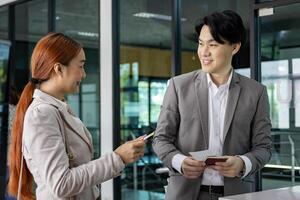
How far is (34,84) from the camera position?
1567 millimetres

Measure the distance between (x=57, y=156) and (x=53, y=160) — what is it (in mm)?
18

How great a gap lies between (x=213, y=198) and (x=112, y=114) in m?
2.72

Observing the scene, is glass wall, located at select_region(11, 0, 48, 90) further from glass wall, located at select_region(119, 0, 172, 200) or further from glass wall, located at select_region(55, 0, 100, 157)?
glass wall, located at select_region(119, 0, 172, 200)

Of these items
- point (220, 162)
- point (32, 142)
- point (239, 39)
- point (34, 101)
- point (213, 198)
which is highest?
point (239, 39)

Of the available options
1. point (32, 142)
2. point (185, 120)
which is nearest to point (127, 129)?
point (185, 120)

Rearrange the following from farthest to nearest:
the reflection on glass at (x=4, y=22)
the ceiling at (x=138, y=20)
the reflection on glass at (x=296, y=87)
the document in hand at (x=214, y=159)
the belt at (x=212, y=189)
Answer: the reflection on glass at (x=4, y=22) → the ceiling at (x=138, y=20) → the reflection on glass at (x=296, y=87) → the belt at (x=212, y=189) → the document in hand at (x=214, y=159)

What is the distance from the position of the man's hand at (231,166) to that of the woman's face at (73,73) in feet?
2.06

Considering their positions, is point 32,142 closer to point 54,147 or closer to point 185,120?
point 54,147

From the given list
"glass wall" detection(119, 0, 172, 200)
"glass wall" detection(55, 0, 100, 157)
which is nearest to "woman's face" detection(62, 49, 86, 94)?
"glass wall" detection(55, 0, 100, 157)

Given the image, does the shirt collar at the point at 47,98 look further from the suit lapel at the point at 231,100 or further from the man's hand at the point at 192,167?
the suit lapel at the point at 231,100

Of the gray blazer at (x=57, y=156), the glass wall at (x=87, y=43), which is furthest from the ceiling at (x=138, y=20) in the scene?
the gray blazer at (x=57, y=156)

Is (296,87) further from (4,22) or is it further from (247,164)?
(4,22)

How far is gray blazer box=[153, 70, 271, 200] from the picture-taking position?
1792 mm

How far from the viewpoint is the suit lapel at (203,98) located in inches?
70.6
